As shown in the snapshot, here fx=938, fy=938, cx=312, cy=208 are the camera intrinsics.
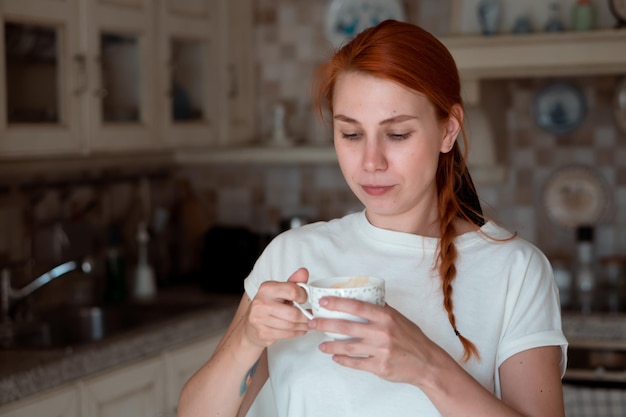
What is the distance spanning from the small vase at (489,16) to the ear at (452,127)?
5.51 ft

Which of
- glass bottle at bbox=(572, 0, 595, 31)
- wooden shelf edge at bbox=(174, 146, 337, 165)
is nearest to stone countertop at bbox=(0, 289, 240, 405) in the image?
wooden shelf edge at bbox=(174, 146, 337, 165)

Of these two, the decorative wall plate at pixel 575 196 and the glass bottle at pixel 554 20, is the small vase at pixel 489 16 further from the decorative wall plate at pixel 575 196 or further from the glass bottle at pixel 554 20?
the decorative wall plate at pixel 575 196

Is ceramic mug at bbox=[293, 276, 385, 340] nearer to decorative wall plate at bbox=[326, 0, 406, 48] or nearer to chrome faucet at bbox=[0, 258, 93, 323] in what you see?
chrome faucet at bbox=[0, 258, 93, 323]

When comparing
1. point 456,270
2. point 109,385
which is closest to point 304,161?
point 109,385

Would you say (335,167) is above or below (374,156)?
below

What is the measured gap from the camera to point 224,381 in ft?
4.47

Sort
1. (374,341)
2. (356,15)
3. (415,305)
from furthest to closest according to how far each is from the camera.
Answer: (356,15)
(415,305)
(374,341)

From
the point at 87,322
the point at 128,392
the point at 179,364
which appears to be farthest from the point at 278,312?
the point at 87,322

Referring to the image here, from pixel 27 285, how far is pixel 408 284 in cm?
179

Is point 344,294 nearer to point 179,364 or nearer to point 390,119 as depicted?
point 390,119

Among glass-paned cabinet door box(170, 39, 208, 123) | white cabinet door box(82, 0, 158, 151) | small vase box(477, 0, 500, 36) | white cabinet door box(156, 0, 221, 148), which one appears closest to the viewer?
white cabinet door box(82, 0, 158, 151)

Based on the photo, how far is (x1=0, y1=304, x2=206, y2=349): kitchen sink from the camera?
2.81 meters

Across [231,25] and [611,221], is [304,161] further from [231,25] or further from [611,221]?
[611,221]

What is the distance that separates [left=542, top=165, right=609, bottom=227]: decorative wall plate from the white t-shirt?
79.2 inches
